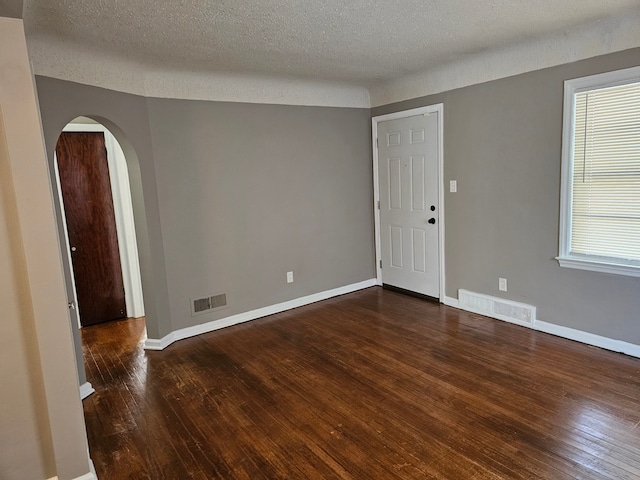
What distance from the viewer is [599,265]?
326 centimetres

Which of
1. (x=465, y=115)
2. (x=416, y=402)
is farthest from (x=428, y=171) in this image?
(x=416, y=402)

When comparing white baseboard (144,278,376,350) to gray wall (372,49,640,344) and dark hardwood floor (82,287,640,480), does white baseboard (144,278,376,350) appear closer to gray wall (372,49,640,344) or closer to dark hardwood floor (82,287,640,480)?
dark hardwood floor (82,287,640,480)

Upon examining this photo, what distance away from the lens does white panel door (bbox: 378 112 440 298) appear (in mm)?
4523

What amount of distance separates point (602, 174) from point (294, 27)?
8.45 ft

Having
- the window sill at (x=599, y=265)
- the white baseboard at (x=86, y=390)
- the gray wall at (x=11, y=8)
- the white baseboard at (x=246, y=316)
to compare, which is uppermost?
the gray wall at (x=11, y=8)

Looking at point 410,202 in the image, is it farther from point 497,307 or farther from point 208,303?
point 208,303

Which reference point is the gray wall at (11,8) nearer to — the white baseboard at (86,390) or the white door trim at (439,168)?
the white baseboard at (86,390)

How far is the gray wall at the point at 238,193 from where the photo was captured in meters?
3.59

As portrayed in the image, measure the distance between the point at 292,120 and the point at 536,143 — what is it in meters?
2.42

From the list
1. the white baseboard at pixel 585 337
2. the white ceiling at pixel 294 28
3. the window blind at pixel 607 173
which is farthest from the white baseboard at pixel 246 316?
the window blind at pixel 607 173

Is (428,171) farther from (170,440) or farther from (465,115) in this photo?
(170,440)

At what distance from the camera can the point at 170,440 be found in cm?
243

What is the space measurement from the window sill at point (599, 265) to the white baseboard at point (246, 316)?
242 centimetres

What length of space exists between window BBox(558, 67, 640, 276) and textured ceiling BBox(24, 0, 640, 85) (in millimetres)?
529
